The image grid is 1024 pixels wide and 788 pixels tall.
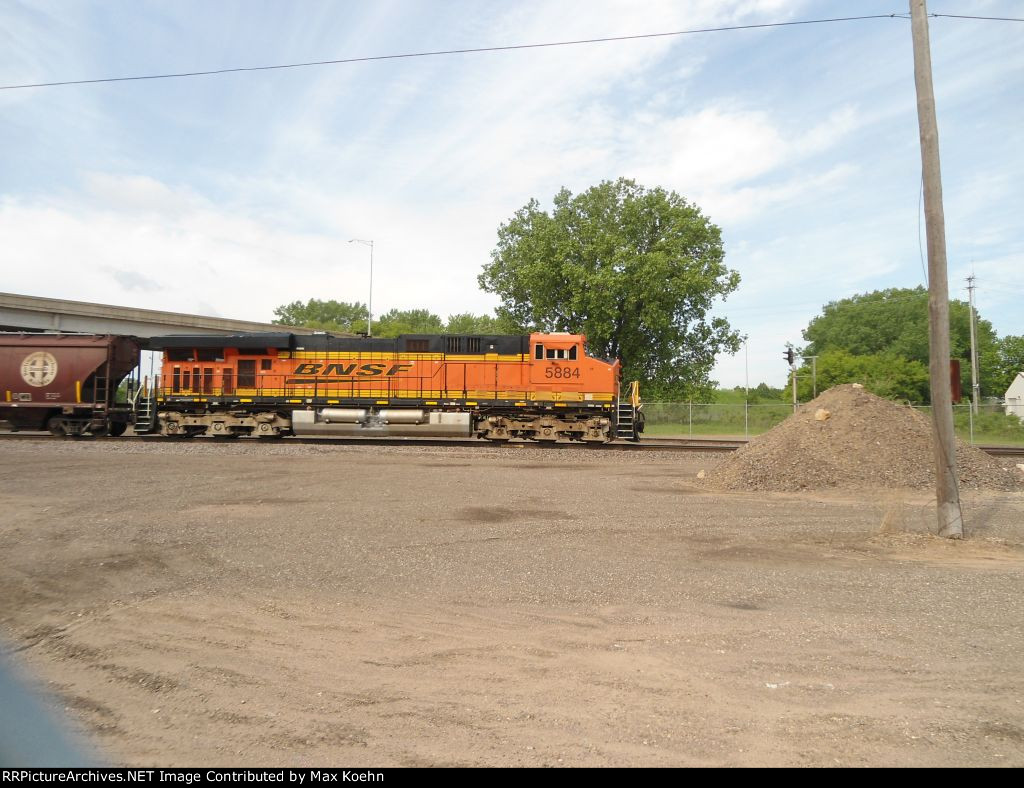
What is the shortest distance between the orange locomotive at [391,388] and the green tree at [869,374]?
4167 centimetres

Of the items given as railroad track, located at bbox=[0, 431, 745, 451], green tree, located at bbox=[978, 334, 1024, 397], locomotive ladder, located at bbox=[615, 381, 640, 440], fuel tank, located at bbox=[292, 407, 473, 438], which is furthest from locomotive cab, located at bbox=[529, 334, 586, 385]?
green tree, located at bbox=[978, 334, 1024, 397]

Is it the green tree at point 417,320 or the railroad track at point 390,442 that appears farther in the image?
the green tree at point 417,320

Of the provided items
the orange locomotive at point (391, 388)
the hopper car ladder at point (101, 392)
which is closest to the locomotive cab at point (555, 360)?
the orange locomotive at point (391, 388)

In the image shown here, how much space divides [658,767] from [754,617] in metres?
2.56

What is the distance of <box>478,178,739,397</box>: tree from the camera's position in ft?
122

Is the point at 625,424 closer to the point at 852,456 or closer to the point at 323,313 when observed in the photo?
the point at 852,456

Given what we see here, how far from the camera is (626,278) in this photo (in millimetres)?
36750

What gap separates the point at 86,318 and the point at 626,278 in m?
31.8

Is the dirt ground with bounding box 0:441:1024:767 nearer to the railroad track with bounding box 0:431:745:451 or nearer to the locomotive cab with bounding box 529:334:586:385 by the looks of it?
the railroad track with bounding box 0:431:745:451

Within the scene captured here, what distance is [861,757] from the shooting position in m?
3.04

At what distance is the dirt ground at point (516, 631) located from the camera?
325 cm

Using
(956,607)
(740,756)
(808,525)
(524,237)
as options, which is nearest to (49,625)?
(740,756)

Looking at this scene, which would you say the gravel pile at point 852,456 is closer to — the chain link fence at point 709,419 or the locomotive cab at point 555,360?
the locomotive cab at point 555,360
